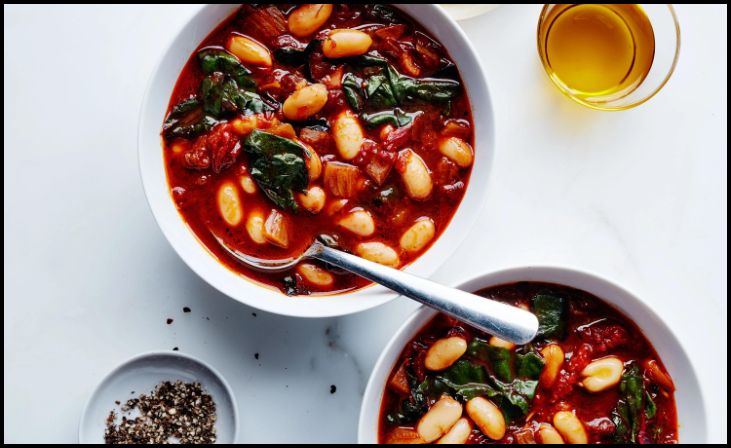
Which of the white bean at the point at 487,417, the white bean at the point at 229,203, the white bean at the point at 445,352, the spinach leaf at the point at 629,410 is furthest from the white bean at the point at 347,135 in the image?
the spinach leaf at the point at 629,410

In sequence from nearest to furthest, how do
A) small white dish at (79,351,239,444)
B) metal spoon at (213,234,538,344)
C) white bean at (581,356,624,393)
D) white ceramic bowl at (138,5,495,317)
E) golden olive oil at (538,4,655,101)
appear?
metal spoon at (213,234,538,344)
white ceramic bowl at (138,5,495,317)
white bean at (581,356,624,393)
small white dish at (79,351,239,444)
golden olive oil at (538,4,655,101)

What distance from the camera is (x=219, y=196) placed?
2.38 meters

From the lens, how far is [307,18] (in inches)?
93.8

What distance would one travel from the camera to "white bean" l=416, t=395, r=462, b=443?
2420 millimetres

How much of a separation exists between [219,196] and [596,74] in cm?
136

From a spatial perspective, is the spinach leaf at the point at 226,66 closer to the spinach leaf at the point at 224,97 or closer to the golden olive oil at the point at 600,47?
the spinach leaf at the point at 224,97

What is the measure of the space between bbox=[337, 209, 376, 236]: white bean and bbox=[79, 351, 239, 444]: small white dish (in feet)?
2.23

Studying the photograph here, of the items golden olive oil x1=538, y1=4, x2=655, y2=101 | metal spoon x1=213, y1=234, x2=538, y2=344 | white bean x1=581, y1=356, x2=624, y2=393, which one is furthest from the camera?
golden olive oil x1=538, y1=4, x2=655, y2=101

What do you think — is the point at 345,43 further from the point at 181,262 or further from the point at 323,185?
the point at 181,262

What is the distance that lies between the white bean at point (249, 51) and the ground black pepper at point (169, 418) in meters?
1.11

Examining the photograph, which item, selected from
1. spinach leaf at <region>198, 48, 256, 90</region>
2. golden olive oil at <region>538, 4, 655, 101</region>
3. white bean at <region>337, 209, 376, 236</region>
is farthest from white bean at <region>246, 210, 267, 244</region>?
golden olive oil at <region>538, 4, 655, 101</region>

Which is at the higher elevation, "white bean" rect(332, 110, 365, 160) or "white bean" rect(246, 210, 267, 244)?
"white bean" rect(332, 110, 365, 160)

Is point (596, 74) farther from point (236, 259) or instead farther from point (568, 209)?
→ point (236, 259)

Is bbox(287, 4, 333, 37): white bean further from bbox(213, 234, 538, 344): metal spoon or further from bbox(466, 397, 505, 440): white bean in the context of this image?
bbox(466, 397, 505, 440): white bean
